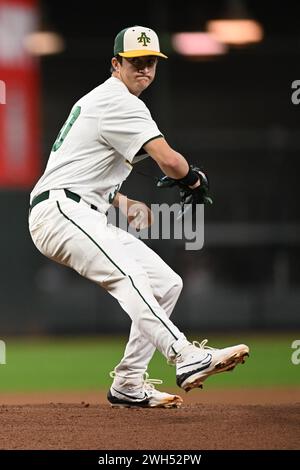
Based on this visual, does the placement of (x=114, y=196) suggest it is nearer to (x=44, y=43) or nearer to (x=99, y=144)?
(x=99, y=144)

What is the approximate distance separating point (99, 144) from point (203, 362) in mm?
1132

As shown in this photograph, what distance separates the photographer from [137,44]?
14.1ft

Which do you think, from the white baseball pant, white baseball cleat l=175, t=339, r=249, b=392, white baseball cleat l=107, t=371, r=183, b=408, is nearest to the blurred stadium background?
white baseball cleat l=107, t=371, r=183, b=408

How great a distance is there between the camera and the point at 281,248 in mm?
11273

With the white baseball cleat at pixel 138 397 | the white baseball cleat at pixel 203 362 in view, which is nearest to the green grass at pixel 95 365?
the white baseball cleat at pixel 138 397

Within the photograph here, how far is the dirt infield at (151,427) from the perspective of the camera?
12.1 ft

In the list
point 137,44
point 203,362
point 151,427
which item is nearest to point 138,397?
point 151,427

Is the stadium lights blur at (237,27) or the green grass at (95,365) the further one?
the stadium lights blur at (237,27)

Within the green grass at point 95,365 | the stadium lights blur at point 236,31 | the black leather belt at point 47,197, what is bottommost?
the green grass at point 95,365

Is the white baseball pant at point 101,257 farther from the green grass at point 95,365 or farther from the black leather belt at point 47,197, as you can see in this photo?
the green grass at point 95,365

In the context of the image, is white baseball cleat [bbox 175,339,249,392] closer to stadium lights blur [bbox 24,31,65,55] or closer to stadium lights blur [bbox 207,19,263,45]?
stadium lights blur [bbox 24,31,65,55]

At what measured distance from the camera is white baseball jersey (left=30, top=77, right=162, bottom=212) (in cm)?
409

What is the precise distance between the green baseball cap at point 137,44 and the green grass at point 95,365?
12.1 feet

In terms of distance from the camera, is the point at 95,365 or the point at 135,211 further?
the point at 95,365
